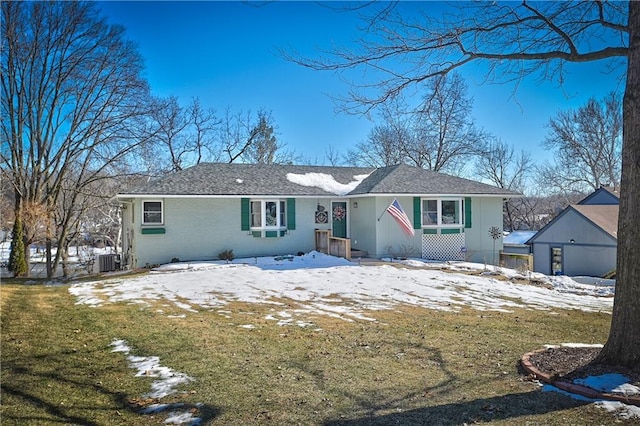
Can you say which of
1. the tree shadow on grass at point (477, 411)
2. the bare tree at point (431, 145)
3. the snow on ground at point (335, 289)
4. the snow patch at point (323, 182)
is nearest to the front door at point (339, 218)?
the snow patch at point (323, 182)

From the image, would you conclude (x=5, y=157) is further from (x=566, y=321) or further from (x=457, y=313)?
(x=566, y=321)

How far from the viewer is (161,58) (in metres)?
17.6

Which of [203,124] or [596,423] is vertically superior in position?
[203,124]

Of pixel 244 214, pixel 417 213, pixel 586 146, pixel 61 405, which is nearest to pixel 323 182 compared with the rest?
pixel 244 214

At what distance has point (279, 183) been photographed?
66.5 feet

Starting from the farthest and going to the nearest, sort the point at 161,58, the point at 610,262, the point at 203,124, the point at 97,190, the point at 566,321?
the point at 203,124 < the point at 97,190 < the point at 610,262 < the point at 161,58 < the point at 566,321

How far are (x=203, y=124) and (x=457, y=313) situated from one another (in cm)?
3076

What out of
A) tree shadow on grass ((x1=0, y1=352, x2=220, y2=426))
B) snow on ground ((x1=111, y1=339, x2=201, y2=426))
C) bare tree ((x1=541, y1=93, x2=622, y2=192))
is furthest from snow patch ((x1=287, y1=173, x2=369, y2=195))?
bare tree ((x1=541, y1=93, x2=622, y2=192))

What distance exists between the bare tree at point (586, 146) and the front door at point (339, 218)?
26.8 metres

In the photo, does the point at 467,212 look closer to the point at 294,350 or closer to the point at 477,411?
the point at 294,350

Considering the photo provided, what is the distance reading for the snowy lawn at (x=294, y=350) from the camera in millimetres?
4039

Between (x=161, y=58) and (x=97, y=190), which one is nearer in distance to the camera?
(x=161, y=58)

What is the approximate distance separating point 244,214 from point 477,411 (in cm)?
1549

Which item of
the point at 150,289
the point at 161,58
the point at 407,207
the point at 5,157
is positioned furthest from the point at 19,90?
the point at 407,207
